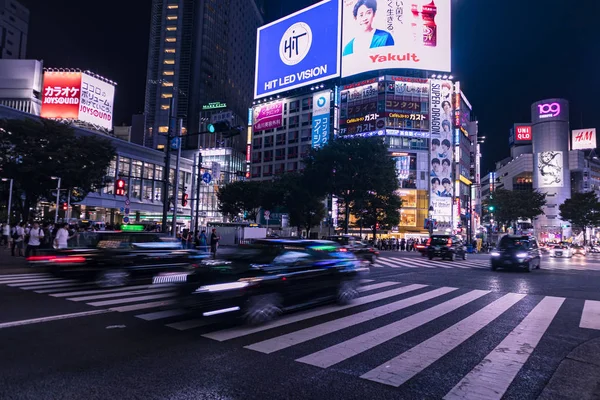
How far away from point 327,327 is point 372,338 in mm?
952

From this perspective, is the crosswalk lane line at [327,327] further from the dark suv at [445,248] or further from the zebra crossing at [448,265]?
the dark suv at [445,248]

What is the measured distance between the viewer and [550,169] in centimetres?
11800

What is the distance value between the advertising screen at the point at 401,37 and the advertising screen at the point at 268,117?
646 inches

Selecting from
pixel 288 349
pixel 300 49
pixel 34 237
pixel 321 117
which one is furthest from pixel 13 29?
pixel 288 349

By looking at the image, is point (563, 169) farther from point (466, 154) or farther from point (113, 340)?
point (113, 340)

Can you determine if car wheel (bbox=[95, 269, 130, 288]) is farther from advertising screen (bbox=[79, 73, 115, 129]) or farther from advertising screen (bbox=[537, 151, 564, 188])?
advertising screen (bbox=[537, 151, 564, 188])

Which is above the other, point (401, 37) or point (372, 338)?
point (401, 37)

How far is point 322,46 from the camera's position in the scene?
234ft

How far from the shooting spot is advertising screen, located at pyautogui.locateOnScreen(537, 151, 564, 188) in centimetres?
11688

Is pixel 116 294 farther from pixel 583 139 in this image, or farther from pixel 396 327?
pixel 583 139

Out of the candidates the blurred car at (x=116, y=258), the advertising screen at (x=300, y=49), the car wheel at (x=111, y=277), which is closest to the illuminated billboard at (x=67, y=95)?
the advertising screen at (x=300, y=49)

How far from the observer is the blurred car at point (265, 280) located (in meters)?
6.63

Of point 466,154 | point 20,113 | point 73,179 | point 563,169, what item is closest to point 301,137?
point 466,154

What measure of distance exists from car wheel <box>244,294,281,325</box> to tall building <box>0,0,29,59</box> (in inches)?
5490
